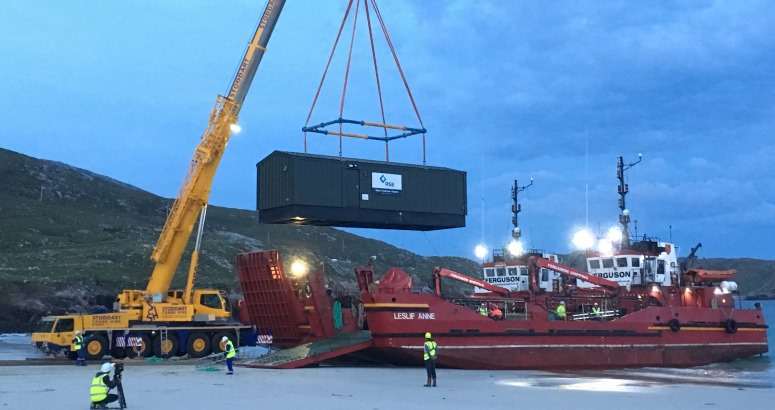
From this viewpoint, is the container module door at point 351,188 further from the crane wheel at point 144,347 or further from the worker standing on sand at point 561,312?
the worker standing on sand at point 561,312

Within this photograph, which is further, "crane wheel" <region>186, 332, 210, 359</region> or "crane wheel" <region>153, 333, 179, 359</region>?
"crane wheel" <region>186, 332, 210, 359</region>

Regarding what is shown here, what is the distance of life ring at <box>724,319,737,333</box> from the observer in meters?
31.0

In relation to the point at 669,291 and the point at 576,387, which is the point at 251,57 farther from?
the point at 669,291

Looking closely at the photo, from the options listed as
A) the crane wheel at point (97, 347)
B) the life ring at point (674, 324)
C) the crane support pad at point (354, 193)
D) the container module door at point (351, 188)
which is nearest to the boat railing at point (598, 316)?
the life ring at point (674, 324)

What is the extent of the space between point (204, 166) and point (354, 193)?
5.30m

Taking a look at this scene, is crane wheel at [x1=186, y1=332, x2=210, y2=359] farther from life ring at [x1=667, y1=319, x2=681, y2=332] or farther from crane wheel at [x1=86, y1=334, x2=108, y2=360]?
life ring at [x1=667, y1=319, x2=681, y2=332]

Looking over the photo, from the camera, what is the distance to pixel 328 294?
27.3 m

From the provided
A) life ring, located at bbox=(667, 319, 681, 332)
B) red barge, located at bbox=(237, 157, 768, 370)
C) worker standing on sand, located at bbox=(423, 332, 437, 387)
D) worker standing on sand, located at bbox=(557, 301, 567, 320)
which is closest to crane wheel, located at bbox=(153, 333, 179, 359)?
red barge, located at bbox=(237, 157, 768, 370)

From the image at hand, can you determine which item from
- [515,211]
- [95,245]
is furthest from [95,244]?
[515,211]

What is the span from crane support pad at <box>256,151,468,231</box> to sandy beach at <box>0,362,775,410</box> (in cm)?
524

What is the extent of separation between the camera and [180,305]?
2586cm

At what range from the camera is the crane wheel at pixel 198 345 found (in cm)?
2545

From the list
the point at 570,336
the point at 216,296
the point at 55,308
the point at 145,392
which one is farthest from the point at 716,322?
the point at 55,308

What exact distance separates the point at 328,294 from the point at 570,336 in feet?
27.9
